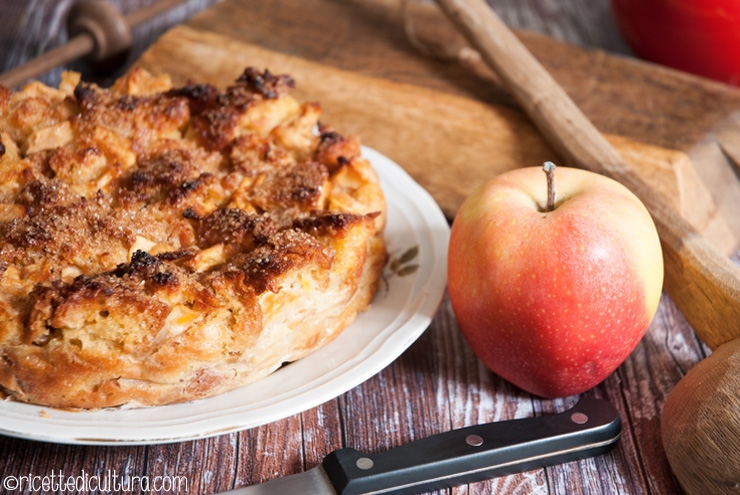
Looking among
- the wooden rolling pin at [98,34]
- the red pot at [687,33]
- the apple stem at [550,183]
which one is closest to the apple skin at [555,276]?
the apple stem at [550,183]

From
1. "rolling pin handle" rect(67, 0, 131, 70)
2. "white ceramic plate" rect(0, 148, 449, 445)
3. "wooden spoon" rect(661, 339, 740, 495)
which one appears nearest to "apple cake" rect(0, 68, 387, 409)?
"white ceramic plate" rect(0, 148, 449, 445)

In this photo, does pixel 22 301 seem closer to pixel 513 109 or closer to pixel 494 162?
pixel 494 162

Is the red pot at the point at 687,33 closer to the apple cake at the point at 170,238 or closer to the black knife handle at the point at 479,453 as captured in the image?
the apple cake at the point at 170,238

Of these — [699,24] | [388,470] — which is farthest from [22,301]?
[699,24]

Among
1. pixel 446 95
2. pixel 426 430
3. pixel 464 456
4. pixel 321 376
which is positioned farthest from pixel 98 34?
pixel 464 456

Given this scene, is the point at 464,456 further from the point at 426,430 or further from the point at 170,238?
the point at 170,238

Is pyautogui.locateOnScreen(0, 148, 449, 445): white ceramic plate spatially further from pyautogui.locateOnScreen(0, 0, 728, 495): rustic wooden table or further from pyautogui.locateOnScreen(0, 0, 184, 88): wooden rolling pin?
pyautogui.locateOnScreen(0, 0, 184, 88): wooden rolling pin

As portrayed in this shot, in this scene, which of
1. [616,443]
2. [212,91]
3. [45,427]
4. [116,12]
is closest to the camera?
[45,427]
